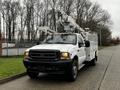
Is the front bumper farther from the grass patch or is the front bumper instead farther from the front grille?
the grass patch

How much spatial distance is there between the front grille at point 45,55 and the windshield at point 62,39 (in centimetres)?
187

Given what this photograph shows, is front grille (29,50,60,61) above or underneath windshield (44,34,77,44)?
underneath

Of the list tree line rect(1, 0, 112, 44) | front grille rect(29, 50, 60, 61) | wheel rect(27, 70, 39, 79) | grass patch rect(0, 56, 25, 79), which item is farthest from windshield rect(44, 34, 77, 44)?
tree line rect(1, 0, 112, 44)

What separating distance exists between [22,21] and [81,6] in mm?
17273

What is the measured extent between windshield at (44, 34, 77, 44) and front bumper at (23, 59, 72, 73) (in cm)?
200

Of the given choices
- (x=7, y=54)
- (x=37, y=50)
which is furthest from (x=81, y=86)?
(x=7, y=54)

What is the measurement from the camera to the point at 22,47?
32.3 meters

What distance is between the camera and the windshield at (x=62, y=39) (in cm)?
1178

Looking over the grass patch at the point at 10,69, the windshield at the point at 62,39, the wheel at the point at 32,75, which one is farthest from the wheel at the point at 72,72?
the grass patch at the point at 10,69

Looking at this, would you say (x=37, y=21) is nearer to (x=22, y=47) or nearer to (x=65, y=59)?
(x=22, y=47)

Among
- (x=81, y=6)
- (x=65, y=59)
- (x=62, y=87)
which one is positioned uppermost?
(x=81, y=6)

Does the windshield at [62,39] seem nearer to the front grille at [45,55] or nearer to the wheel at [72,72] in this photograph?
the wheel at [72,72]

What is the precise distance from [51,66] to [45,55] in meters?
0.49

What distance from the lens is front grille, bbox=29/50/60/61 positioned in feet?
32.3
